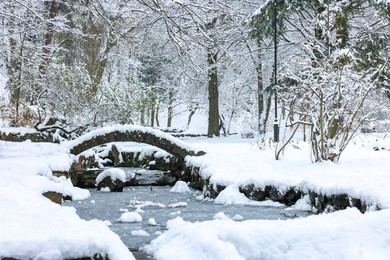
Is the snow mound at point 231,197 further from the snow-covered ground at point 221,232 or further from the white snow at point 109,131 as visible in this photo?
the white snow at point 109,131

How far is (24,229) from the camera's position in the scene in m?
3.76

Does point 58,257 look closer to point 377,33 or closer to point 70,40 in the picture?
point 377,33

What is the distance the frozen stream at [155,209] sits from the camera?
7512 mm

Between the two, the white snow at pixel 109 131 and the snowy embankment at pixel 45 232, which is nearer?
the snowy embankment at pixel 45 232

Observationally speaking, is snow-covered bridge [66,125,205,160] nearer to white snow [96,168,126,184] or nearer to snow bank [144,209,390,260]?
white snow [96,168,126,184]

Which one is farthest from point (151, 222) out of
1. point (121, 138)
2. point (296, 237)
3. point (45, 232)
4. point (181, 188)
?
point (121, 138)

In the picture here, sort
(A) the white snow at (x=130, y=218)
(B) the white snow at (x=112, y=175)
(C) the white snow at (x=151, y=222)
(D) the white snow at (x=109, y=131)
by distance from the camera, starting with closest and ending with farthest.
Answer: (C) the white snow at (x=151, y=222) → (A) the white snow at (x=130, y=218) → (B) the white snow at (x=112, y=175) → (D) the white snow at (x=109, y=131)

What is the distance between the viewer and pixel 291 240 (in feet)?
15.2

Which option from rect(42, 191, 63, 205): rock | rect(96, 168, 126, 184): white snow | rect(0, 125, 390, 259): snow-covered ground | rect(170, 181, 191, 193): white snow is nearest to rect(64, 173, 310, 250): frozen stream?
rect(170, 181, 191, 193): white snow

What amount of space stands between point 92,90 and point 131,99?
153cm

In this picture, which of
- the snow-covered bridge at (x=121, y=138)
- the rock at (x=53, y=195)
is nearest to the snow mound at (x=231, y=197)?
the rock at (x=53, y=195)

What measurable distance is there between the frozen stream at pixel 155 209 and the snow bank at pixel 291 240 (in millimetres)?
1468

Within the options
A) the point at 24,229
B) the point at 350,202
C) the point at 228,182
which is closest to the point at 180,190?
the point at 228,182

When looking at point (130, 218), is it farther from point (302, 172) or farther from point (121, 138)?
point (121, 138)
